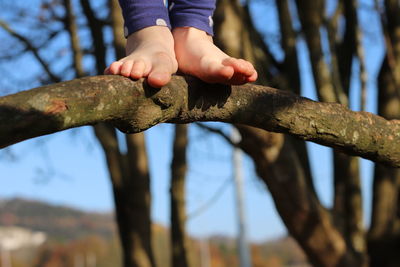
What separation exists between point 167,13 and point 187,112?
40 centimetres

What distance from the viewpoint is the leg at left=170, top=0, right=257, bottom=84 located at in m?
1.31

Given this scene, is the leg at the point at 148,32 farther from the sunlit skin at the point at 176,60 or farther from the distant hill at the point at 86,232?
the distant hill at the point at 86,232

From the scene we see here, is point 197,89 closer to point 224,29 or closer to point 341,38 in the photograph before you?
point 224,29

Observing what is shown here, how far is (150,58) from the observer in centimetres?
137

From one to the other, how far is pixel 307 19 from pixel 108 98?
3113mm

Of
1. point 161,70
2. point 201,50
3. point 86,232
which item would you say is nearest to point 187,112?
point 161,70

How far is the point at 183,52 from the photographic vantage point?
1553 mm

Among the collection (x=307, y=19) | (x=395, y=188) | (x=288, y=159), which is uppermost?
(x=307, y=19)

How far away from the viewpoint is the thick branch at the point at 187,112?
0.95 meters

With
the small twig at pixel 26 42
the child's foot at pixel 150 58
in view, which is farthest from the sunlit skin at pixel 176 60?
the small twig at pixel 26 42

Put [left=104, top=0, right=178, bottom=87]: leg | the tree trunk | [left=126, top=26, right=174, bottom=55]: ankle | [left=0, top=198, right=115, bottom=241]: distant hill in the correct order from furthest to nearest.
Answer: [left=0, top=198, right=115, bottom=241]: distant hill
the tree trunk
[left=126, top=26, right=174, bottom=55]: ankle
[left=104, top=0, right=178, bottom=87]: leg

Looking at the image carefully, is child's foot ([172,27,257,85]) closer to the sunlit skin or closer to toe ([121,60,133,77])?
the sunlit skin

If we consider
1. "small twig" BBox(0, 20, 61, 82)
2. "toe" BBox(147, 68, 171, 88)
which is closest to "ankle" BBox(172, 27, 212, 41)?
"toe" BBox(147, 68, 171, 88)

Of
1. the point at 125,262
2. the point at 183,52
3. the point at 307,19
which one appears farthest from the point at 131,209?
the point at 183,52
